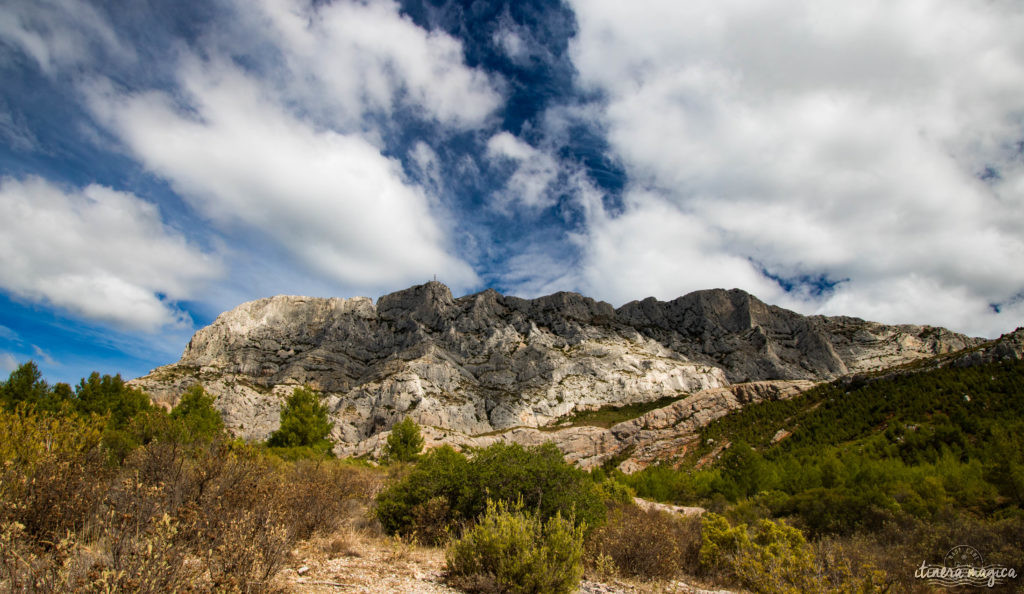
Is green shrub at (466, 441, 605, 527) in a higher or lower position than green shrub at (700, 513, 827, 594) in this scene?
higher

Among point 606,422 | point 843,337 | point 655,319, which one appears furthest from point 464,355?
point 843,337

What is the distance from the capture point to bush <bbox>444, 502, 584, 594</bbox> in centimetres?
616

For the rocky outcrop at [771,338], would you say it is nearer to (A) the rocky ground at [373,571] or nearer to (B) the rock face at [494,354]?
(B) the rock face at [494,354]

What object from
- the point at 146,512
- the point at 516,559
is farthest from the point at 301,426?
the point at 516,559

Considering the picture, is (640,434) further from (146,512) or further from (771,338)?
(771,338)

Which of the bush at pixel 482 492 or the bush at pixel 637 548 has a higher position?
the bush at pixel 482 492

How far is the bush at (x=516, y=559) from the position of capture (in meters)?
6.16

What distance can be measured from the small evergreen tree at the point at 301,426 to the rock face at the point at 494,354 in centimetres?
4880

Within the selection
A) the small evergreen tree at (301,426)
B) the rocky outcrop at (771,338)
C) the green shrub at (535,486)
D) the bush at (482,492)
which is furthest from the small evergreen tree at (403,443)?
the rocky outcrop at (771,338)

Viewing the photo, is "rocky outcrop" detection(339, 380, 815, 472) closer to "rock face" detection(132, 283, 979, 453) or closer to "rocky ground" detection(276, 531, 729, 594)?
"rock face" detection(132, 283, 979, 453)

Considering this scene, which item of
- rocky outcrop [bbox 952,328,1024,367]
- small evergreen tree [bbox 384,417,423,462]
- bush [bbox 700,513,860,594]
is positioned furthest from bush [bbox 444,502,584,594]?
rocky outcrop [bbox 952,328,1024,367]

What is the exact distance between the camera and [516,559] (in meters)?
6.18

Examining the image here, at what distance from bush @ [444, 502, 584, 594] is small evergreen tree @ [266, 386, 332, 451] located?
28.4 meters

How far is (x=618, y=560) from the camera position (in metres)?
8.89
